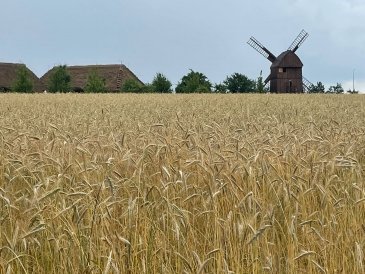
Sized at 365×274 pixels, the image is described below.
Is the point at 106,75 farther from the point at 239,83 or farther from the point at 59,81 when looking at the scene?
the point at 239,83

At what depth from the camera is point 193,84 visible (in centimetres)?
4491

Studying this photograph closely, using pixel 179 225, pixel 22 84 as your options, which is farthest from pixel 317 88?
pixel 179 225

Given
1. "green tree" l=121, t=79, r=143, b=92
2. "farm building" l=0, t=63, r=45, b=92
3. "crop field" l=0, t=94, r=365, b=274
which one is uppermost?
"farm building" l=0, t=63, r=45, b=92

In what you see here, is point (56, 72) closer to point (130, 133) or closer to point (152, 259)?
point (130, 133)

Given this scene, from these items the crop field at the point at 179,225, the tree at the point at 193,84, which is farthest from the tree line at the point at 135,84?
the crop field at the point at 179,225

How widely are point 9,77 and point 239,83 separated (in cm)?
2724

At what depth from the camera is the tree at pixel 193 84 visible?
146 ft

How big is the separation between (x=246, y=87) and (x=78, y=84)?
20.6 m

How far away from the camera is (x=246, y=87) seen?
5141 cm

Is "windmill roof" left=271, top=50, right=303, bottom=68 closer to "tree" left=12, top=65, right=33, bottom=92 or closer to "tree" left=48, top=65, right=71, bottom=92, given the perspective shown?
"tree" left=48, top=65, right=71, bottom=92

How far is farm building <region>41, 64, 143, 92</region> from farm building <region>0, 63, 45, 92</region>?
106cm

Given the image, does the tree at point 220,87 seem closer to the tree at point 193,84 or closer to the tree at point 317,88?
the tree at point 193,84

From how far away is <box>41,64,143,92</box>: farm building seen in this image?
56375 millimetres

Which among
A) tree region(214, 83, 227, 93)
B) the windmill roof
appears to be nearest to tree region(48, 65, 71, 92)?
tree region(214, 83, 227, 93)
